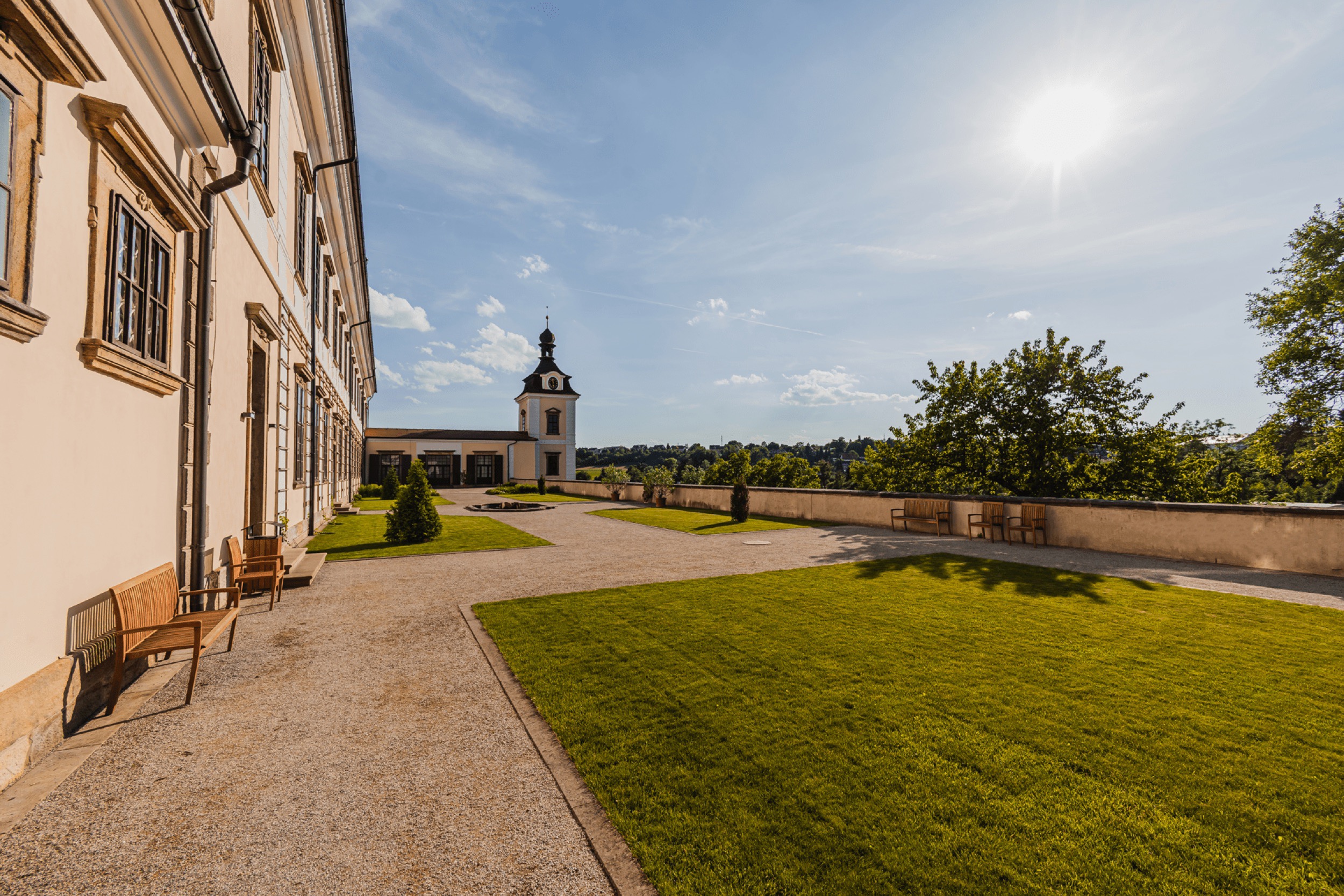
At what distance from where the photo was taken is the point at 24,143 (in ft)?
10.8

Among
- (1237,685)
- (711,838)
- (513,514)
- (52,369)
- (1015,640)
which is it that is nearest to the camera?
(711,838)

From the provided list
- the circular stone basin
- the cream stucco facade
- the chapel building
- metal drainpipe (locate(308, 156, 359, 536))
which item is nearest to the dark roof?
the chapel building

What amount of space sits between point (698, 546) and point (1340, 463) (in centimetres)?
2217

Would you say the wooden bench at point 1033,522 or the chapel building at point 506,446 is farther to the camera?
the chapel building at point 506,446

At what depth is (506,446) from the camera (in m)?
55.3

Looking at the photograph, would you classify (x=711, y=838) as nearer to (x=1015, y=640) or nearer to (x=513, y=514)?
(x=1015, y=640)

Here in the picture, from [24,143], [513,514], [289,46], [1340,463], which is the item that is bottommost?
[513,514]

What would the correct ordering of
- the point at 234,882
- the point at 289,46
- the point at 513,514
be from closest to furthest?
1. the point at 234,882
2. the point at 289,46
3. the point at 513,514

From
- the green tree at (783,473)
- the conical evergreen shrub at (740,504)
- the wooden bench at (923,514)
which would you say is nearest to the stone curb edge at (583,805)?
the wooden bench at (923,514)

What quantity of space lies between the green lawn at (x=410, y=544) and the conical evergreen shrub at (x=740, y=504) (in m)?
7.02

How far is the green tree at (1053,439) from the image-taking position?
18.3 metres

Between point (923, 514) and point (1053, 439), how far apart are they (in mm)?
7275

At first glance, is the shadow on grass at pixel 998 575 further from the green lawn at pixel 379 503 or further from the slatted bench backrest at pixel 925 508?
the green lawn at pixel 379 503

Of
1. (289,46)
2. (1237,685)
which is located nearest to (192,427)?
(289,46)
